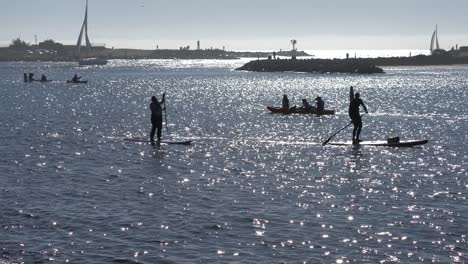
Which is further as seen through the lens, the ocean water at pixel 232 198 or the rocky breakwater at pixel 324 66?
the rocky breakwater at pixel 324 66

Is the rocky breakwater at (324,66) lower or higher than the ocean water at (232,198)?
lower

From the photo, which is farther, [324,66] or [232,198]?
[324,66]

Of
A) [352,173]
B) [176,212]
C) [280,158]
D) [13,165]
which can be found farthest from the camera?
[280,158]

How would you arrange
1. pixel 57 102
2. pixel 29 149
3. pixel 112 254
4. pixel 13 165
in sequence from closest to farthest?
pixel 112 254
pixel 13 165
pixel 29 149
pixel 57 102

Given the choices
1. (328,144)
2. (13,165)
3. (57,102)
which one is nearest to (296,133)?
(328,144)

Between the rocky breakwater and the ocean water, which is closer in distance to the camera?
the ocean water

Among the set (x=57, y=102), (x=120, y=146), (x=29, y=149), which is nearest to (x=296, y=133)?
(x=120, y=146)

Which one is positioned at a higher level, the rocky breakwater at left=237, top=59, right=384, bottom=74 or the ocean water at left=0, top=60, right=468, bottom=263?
the ocean water at left=0, top=60, right=468, bottom=263

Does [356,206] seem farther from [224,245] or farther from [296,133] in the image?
[296,133]

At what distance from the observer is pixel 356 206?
22.3 meters

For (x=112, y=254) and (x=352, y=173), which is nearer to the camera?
(x=112, y=254)

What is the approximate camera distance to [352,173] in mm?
28406

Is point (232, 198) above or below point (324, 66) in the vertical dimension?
above

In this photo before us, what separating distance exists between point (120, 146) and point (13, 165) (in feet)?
24.5
